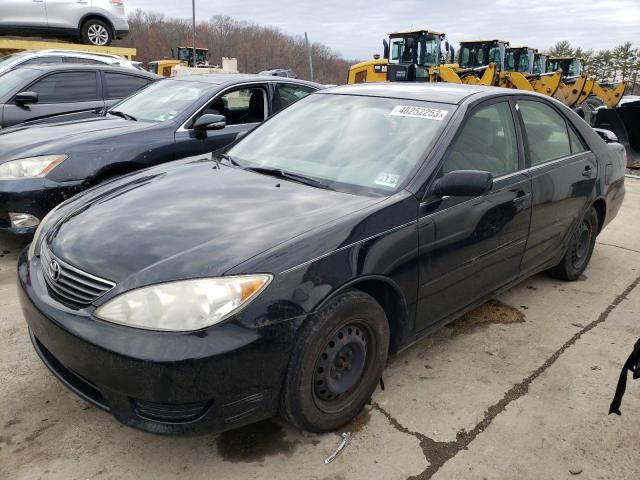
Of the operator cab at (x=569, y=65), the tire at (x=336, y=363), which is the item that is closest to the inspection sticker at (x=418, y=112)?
the tire at (x=336, y=363)

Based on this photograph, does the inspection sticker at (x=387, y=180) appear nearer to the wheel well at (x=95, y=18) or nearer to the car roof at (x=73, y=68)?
the car roof at (x=73, y=68)

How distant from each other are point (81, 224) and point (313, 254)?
112cm

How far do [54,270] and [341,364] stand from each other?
4.23 feet

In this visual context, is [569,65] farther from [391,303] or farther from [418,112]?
[391,303]

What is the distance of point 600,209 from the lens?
4.25m

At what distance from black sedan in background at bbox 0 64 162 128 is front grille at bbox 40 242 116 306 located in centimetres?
435

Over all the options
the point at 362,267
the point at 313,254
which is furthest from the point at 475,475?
the point at 313,254

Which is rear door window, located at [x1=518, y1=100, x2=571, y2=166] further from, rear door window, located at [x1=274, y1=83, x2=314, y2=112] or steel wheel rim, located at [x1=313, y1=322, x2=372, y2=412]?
rear door window, located at [x1=274, y1=83, x2=314, y2=112]

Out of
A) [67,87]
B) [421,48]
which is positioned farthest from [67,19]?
[421,48]

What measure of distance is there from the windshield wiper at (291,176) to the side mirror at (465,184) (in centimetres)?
57

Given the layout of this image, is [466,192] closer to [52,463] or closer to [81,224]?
[81,224]

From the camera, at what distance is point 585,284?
425cm

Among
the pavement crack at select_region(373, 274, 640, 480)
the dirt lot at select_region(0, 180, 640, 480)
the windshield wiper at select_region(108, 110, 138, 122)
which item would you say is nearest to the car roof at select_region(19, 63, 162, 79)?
the windshield wiper at select_region(108, 110, 138, 122)

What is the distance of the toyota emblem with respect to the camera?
217 centimetres
